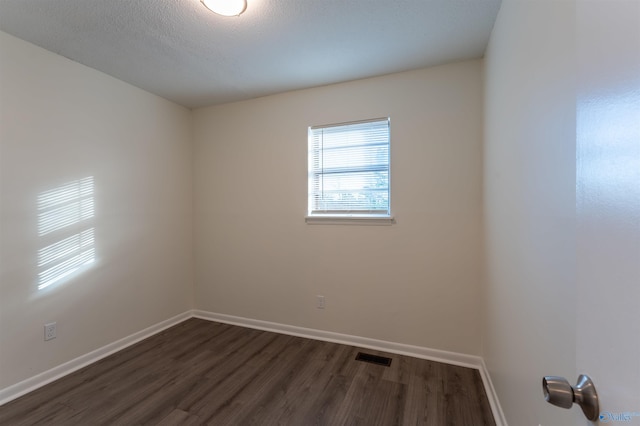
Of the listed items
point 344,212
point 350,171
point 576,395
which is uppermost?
point 350,171

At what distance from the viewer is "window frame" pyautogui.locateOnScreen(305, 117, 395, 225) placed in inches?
99.2

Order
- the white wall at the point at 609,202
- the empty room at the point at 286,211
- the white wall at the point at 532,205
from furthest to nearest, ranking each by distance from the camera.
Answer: the empty room at the point at 286,211 → the white wall at the point at 532,205 → the white wall at the point at 609,202

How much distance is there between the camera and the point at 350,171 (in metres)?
2.70

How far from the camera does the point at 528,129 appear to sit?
117cm

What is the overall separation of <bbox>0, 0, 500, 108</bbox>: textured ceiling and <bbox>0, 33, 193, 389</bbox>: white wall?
26cm

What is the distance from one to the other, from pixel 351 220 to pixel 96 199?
2316 millimetres

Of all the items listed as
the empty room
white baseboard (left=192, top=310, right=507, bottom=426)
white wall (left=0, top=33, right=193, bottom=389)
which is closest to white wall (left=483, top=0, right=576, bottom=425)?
the empty room

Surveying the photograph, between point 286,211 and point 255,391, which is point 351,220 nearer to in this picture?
point 286,211

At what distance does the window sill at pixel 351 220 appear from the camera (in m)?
2.50

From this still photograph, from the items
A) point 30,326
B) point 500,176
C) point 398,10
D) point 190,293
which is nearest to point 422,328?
point 500,176

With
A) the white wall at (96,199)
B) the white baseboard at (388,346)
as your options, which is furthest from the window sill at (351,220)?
the white wall at (96,199)

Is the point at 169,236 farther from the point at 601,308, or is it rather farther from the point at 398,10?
the point at 601,308

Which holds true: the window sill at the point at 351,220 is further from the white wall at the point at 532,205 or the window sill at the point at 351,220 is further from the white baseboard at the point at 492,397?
the white baseboard at the point at 492,397

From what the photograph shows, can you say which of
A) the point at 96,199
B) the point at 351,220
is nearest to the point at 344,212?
the point at 351,220
